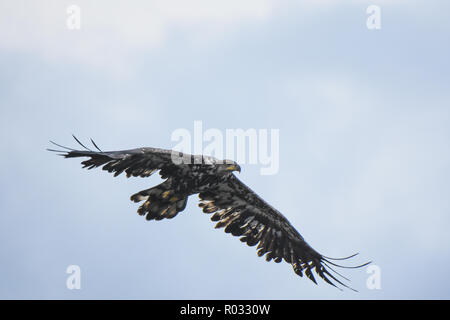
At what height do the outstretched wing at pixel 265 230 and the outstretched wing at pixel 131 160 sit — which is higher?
the outstretched wing at pixel 131 160

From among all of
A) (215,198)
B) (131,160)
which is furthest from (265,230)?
(131,160)

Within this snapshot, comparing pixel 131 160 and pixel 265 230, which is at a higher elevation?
pixel 131 160

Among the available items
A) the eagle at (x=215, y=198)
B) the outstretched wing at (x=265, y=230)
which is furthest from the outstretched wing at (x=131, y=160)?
the outstretched wing at (x=265, y=230)

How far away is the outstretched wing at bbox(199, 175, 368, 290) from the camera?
16844 millimetres

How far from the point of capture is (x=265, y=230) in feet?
56.5

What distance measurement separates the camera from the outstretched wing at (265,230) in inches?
663

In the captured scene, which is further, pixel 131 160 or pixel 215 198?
pixel 215 198

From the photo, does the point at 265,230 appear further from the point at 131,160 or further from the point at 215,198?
the point at 131,160

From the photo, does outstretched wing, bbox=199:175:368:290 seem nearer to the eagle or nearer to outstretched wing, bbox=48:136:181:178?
the eagle

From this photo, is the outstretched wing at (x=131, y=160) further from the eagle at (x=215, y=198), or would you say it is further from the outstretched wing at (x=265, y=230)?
the outstretched wing at (x=265, y=230)

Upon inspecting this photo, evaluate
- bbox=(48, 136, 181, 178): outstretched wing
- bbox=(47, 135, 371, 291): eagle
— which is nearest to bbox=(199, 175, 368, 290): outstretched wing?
bbox=(47, 135, 371, 291): eagle

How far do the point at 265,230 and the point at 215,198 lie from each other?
5.36 feet
